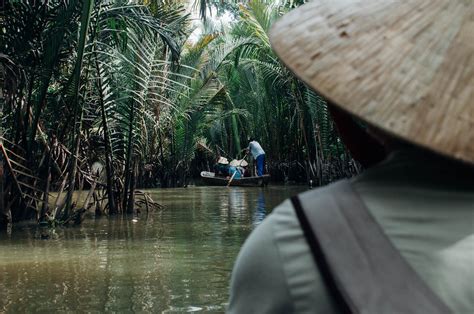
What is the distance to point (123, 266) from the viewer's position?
608 cm

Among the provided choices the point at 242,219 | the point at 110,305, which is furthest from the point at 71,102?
the point at 110,305

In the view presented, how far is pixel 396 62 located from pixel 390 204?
0.21 m

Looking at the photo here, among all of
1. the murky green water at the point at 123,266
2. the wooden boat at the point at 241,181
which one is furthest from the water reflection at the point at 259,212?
the wooden boat at the point at 241,181

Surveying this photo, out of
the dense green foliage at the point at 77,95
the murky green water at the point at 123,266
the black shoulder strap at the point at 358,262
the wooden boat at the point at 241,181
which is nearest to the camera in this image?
the black shoulder strap at the point at 358,262

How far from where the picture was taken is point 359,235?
1.00 m

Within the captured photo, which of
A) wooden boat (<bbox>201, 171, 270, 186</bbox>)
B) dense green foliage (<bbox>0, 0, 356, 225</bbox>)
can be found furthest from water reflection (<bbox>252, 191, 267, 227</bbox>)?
wooden boat (<bbox>201, 171, 270, 186</bbox>)

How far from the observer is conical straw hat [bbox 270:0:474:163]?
104 centimetres

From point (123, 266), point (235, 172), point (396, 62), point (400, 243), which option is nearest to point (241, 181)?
point (235, 172)

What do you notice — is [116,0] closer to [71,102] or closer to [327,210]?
[71,102]

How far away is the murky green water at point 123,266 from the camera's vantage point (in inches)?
186

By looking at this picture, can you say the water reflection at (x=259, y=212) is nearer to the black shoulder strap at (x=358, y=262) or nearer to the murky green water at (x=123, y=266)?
the murky green water at (x=123, y=266)

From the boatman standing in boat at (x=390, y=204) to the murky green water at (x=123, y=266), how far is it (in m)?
3.50

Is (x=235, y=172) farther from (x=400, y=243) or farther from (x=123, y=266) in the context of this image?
(x=400, y=243)

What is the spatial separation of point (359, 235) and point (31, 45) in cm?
863
